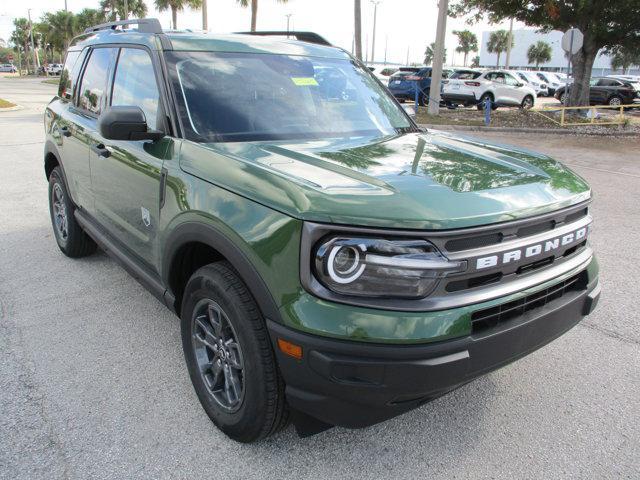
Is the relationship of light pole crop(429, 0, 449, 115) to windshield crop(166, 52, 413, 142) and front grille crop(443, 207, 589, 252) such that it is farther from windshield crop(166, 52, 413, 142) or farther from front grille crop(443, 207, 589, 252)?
front grille crop(443, 207, 589, 252)

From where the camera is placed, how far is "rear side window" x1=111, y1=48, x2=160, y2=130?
10.2 feet

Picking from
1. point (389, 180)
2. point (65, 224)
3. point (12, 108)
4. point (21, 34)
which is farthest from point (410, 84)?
point (21, 34)

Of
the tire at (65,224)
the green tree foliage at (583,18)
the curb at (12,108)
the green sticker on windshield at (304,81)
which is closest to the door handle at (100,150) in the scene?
the tire at (65,224)

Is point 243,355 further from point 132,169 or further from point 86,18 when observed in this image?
point 86,18

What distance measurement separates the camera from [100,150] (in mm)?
3609

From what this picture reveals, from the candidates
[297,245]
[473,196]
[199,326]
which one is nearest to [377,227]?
[297,245]

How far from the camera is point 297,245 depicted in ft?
6.57

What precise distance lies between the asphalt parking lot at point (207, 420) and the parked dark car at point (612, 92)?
1053 inches

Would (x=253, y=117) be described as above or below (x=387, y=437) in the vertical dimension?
above

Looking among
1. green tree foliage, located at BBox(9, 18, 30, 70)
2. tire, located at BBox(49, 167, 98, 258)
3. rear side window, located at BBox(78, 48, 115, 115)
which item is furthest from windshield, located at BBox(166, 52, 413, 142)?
green tree foliage, located at BBox(9, 18, 30, 70)

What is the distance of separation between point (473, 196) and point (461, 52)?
317ft

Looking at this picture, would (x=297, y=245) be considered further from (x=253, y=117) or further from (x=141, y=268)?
(x=141, y=268)

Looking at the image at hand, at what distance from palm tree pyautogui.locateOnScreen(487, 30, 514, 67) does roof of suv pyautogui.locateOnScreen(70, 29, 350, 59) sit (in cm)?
7871

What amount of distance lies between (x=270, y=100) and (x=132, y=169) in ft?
2.95
